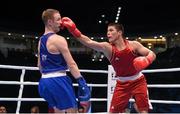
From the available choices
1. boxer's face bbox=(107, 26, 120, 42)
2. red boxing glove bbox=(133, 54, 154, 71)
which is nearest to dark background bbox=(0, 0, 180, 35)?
boxer's face bbox=(107, 26, 120, 42)

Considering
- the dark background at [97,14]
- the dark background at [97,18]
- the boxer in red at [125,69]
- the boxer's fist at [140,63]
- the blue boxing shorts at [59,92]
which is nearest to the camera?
the blue boxing shorts at [59,92]

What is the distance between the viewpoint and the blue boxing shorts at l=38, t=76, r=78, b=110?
262 centimetres

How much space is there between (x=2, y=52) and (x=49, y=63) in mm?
12541

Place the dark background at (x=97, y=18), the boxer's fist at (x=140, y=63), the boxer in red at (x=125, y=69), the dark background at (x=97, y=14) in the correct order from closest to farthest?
the boxer's fist at (x=140, y=63) → the boxer in red at (x=125, y=69) → the dark background at (x=97, y=18) → the dark background at (x=97, y=14)

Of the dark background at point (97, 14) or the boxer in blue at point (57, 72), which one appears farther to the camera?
the dark background at point (97, 14)

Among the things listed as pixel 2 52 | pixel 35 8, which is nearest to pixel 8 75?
pixel 2 52

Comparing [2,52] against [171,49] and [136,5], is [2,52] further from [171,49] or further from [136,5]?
[171,49]

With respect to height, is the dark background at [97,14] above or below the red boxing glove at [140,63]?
above

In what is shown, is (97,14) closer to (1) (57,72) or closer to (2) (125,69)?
(2) (125,69)

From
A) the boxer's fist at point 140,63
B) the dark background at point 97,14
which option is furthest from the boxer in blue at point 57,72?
the dark background at point 97,14

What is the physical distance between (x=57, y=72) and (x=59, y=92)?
15cm

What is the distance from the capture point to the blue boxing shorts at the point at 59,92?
262cm

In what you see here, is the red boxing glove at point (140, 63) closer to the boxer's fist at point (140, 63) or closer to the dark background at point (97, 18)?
the boxer's fist at point (140, 63)

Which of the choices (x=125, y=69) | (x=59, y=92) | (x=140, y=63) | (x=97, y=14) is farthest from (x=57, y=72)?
(x=97, y=14)
